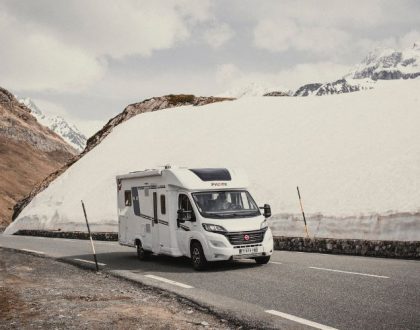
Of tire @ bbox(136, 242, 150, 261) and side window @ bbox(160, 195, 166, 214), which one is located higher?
side window @ bbox(160, 195, 166, 214)

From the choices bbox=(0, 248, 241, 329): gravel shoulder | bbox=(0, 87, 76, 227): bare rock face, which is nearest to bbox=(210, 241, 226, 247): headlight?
bbox=(0, 248, 241, 329): gravel shoulder

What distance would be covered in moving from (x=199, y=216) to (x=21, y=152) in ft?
413

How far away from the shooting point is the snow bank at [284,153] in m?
25.9

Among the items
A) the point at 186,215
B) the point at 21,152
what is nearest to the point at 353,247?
the point at 186,215

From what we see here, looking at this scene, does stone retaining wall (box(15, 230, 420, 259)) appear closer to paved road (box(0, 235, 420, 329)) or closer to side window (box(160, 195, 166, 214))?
paved road (box(0, 235, 420, 329))

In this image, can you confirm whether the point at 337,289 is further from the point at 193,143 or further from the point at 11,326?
the point at 193,143

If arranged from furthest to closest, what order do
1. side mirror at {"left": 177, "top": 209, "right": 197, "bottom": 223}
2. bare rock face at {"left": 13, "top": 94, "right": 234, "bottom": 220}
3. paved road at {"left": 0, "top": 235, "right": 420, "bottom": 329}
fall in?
1. bare rock face at {"left": 13, "top": 94, "right": 234, "bottom": 220}
2. side mirror at {"left": 177, "top": 209, "right": 197, "bottom": 223}
3. paved road at {"left": 0, "top": 235, "right": 420, "bottom": 329}

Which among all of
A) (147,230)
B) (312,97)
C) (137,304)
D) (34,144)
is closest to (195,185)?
(147,230)

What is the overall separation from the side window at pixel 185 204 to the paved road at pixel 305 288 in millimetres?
1504

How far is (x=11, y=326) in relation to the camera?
25.2 feet

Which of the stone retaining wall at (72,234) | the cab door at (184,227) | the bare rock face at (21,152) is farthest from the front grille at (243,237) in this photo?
the bare rock face at (21,152)

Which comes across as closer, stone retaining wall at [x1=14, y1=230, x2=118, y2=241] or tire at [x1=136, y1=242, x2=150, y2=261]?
tire at [x1=136, y1=242, x2=150, y2=261]

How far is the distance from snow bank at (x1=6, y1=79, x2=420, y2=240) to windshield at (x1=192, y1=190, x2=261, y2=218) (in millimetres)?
7471

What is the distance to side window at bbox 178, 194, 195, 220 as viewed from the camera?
14102mm
